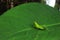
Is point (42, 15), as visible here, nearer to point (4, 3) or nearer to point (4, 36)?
point (4, 36)

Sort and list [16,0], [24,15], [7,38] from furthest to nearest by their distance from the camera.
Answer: [16,0] → [24,15] → [7,38]

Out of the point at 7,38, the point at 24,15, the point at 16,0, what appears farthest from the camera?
the point at 16,0

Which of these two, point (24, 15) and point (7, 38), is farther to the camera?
point (24, 15)

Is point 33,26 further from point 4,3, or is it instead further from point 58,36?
point 4,3

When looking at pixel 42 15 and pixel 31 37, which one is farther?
pixel 42 15

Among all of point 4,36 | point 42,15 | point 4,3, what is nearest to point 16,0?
point 4,3

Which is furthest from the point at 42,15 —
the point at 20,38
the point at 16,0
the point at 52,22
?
the point at 16,0
